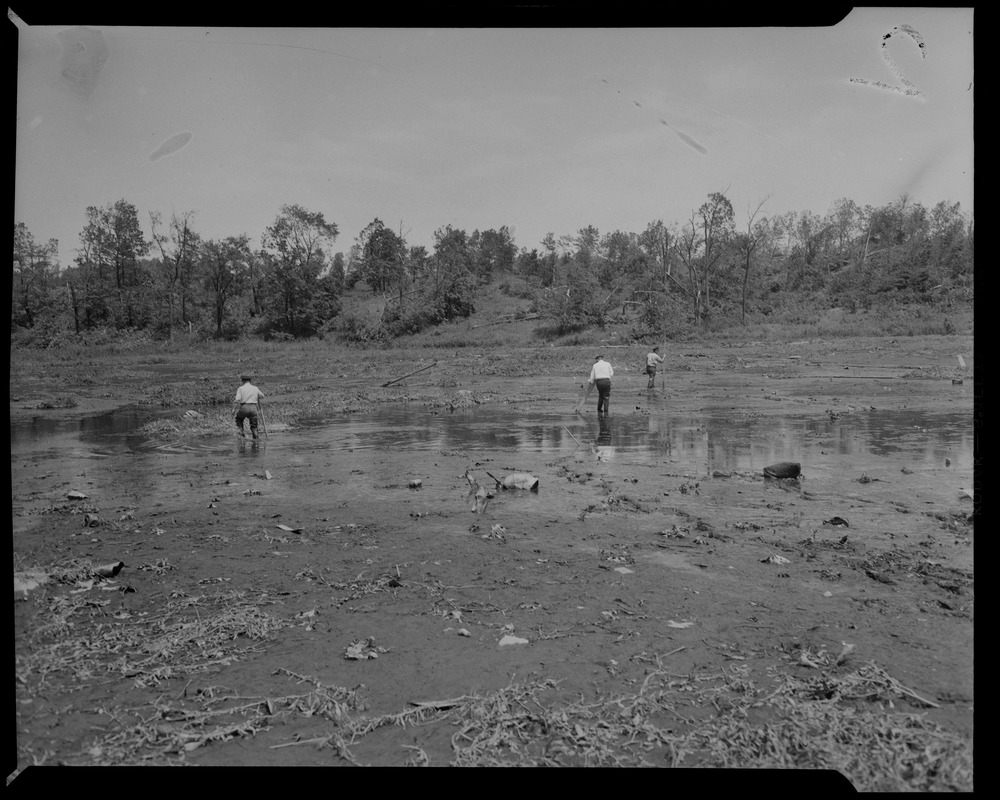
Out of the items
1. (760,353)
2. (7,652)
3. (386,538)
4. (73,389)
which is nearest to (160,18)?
(7,652)

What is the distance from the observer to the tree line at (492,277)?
591 inches

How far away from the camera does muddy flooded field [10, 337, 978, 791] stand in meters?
3.49

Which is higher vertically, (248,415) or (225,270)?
(225,270)

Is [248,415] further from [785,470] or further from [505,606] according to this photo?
[785,470]

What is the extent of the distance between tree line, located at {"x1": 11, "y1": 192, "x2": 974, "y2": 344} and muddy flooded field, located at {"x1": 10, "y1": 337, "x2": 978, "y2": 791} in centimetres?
411

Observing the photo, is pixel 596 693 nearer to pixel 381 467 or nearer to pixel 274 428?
pixel 381 467

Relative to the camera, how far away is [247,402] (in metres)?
13.5

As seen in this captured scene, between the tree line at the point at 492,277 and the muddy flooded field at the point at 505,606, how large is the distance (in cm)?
411

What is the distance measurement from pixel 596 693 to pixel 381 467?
7.88 meters

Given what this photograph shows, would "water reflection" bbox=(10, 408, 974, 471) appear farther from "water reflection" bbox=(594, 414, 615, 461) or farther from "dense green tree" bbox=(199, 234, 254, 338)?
"dense green tree" bbox=(199, 234, 254, 338)

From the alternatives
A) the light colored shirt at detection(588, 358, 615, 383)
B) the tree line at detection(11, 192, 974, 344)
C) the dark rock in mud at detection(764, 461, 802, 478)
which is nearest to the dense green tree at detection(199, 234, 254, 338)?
the tree line at detection(11, 192, 974, 344)

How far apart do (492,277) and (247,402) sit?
41.2m

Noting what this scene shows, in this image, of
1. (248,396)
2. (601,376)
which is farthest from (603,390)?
(248,396)

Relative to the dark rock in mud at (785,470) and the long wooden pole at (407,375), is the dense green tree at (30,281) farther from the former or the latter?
the long wooden pole at (407,375)
